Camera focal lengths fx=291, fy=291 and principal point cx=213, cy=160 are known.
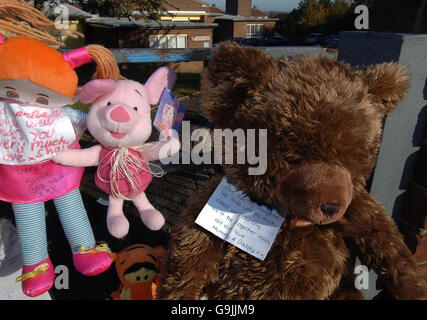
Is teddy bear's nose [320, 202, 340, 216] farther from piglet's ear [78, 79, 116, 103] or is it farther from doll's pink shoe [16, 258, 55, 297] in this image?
doll's pink shoe [16, 258, 55, 297]

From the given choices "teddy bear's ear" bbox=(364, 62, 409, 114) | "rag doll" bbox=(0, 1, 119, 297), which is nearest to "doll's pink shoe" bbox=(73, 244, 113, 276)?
"rag doll" bbox=(0, 1, 119, 297)

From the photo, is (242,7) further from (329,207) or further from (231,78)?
(329,207)

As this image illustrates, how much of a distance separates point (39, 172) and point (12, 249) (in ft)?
2.49

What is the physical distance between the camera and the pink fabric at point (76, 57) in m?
1.14

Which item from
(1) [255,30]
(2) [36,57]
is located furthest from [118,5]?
(1) [255,30]

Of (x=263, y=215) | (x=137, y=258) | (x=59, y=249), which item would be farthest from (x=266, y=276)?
(x=59, y=249)

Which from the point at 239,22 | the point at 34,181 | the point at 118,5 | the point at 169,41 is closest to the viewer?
the point at 34,181

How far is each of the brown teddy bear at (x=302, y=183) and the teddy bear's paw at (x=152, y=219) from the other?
0.30 feet

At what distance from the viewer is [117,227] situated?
1.32 metres

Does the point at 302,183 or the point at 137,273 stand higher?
the point at 302,183

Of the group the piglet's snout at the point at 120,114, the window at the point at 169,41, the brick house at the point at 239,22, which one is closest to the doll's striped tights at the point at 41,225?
the piglet's snout at the point at 120,114

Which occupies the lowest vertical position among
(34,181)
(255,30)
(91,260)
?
(91,260)

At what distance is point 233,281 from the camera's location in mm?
1200

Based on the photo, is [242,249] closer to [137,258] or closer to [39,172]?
[137,258]
